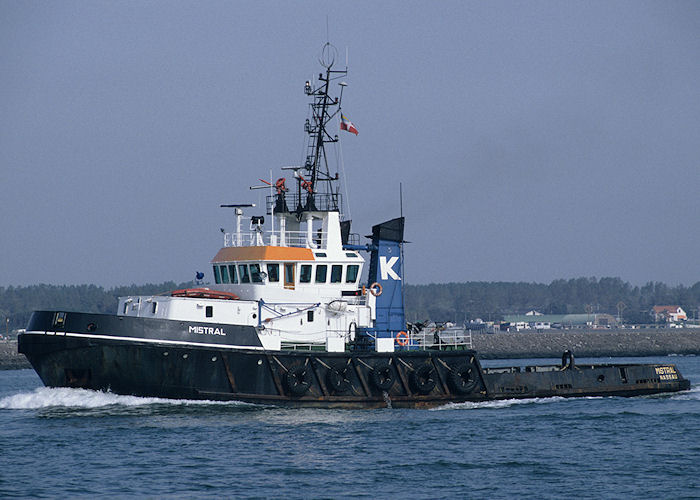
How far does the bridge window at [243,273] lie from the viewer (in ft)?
90.6

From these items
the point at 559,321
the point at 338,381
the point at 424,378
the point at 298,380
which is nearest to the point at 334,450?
the point at 298,380

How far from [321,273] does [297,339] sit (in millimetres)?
2386

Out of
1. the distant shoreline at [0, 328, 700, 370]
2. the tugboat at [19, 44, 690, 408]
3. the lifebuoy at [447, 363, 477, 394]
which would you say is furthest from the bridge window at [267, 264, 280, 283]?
the distant shoreline at [0, 328, 700, 370]

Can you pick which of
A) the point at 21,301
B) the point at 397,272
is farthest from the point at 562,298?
the point at 397,272

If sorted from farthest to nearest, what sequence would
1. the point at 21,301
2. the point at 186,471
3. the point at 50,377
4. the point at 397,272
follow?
the point at 21,301 → the point at 397,272 → the point at 50,377 → the point at 186,471

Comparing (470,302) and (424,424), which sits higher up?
(470,302)

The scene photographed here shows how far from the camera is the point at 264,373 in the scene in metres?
25.1

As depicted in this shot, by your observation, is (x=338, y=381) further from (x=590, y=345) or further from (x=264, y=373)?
(x=590, y=345)

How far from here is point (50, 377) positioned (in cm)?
2511

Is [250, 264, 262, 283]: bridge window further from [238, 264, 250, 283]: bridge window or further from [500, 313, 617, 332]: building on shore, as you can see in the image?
[500, 313, 617, 332]: building on shore

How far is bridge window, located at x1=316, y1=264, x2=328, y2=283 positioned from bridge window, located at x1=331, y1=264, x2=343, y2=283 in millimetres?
253

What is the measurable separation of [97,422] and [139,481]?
19.0 feet

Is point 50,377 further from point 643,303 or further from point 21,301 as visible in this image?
point 643,303

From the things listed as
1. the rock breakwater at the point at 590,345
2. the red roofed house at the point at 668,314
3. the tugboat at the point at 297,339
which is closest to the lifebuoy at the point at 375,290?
the tugboat at the point at 297,339
